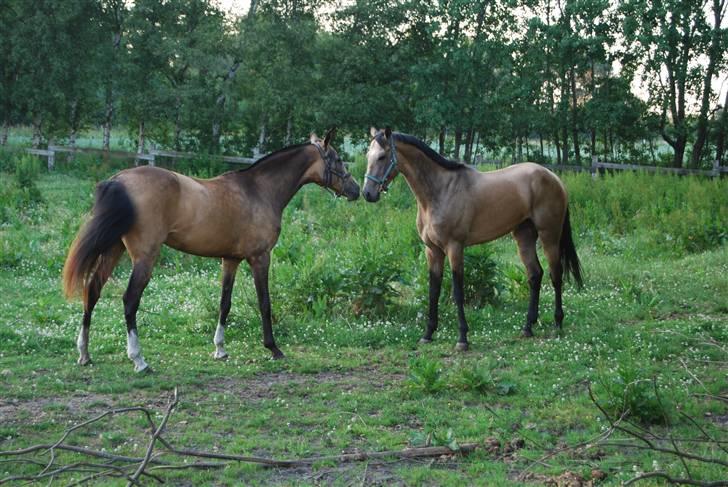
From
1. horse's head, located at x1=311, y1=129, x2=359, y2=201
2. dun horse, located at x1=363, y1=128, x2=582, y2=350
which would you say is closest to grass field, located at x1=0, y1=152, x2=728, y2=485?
dun horse, located at x1=363, y1=128, x2=582, y2=350

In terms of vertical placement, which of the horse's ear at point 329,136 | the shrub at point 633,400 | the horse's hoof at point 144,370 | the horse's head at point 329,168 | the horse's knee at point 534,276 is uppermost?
the horse's ear at point 329,136

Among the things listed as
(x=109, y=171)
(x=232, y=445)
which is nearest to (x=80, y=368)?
(x=232, y=445)

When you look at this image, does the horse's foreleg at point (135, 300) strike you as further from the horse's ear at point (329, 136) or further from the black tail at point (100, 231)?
the horse's ear at point (329, 136)

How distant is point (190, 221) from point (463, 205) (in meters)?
3.05

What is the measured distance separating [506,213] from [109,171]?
18.7 meters

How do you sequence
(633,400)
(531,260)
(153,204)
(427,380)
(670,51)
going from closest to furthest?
(633,400)
(427,380)
(153,204)
(531,260)
(670,51)

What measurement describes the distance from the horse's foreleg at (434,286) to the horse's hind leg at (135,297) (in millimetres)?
3071

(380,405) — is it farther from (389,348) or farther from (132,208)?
(132,208)

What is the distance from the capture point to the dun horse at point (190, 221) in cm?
662

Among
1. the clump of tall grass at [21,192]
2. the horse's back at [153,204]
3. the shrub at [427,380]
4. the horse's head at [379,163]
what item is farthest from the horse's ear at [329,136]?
the clump of tall grass at [21,192]

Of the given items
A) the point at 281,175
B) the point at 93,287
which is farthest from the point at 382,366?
the point at 93,287

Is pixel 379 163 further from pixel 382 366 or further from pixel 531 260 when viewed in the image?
pixel 531 260

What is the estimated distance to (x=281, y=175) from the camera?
320 inches

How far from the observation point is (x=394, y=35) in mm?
33875
